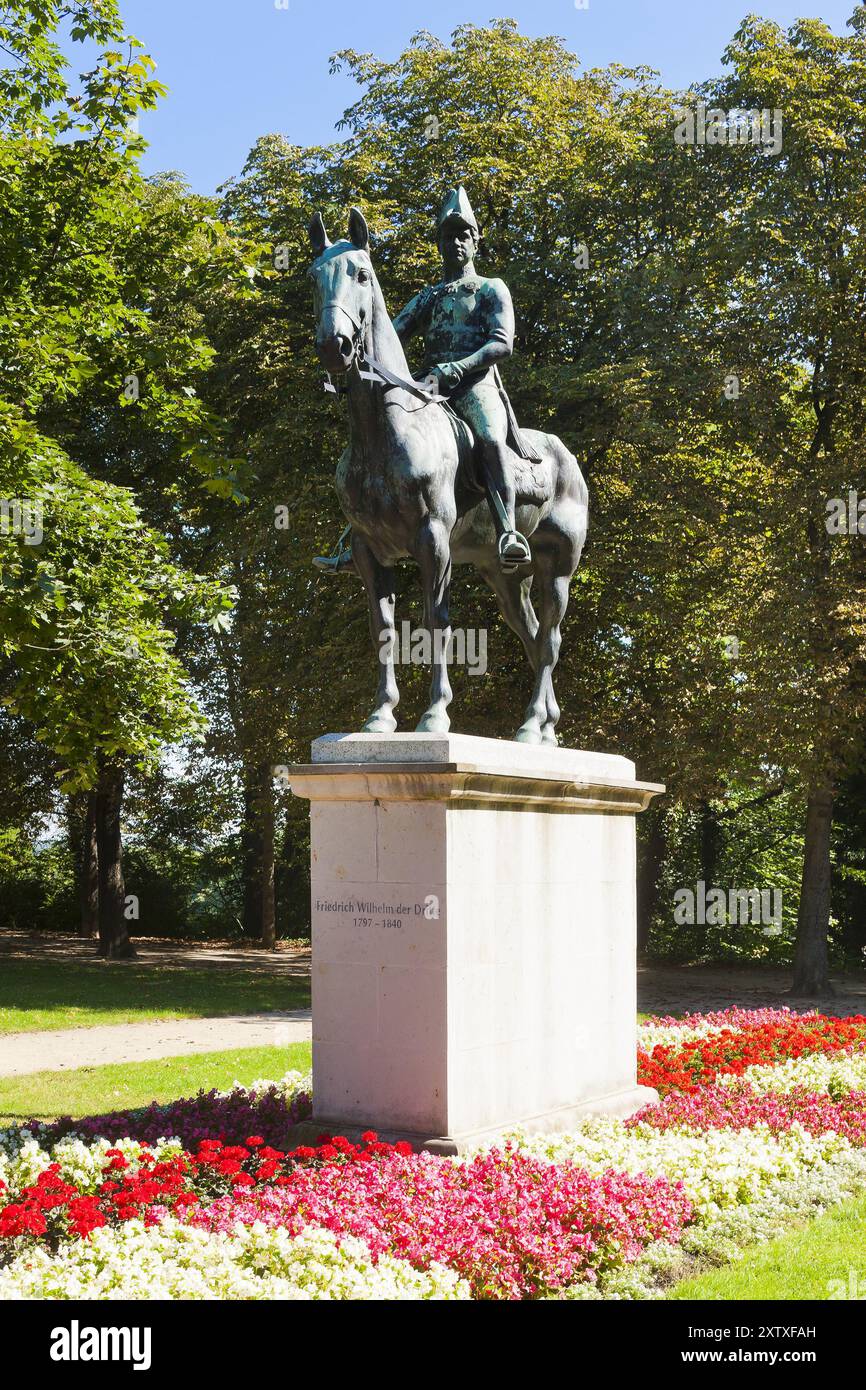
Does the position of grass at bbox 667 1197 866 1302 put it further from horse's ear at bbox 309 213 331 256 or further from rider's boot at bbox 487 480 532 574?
horse's ear at bbox 309 213 331 256

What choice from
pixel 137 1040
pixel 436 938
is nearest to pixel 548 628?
pixel 436 938

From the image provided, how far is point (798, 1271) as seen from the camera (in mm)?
6500

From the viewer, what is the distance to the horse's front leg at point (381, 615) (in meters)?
8.64

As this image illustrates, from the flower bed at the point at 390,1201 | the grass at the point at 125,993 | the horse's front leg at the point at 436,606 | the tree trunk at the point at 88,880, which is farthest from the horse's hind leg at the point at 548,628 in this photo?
the tree trunk at the point at 88,880

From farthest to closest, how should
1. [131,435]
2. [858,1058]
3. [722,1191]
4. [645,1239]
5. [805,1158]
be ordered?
[131,435]
[858,1058]
[805,1158]
[722,1191]
[645,1239]

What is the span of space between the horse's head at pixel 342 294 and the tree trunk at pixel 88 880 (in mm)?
23219

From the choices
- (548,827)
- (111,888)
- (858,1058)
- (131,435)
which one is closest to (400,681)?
(131,435)

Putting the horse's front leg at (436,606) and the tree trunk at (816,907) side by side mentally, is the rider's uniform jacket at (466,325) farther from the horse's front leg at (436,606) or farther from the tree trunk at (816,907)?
the tree trunk at (816,907)

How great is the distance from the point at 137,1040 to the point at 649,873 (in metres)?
15.1

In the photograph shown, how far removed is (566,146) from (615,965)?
1640 cm

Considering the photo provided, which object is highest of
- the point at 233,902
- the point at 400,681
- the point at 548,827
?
the point at 400,681

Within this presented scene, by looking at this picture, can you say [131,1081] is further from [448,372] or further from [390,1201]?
[448,372]

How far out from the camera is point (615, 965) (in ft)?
32.8

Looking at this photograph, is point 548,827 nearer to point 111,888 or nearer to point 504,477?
point 504,477
